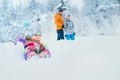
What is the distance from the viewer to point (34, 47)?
1410 millimetres

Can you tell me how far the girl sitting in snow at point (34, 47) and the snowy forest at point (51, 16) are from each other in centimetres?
6

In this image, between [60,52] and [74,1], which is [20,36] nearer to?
[60,52]

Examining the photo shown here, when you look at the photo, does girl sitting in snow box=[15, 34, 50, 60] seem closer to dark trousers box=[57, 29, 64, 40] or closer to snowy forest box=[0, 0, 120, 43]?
snowy forest box=[0, 0, 120, 43]

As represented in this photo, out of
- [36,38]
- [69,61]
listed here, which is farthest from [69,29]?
[69,61]

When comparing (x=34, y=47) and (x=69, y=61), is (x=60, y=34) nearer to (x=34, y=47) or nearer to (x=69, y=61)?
(x=34, y=47)

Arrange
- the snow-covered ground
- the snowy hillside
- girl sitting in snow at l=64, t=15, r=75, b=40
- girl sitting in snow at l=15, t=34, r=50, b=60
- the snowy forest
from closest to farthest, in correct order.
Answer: the snow-covered ground → the snowy hillside → girl sitting in snow at l=15, t=34, r=50, b=60 → the snowy forest → girl sitting in snow at l=64, t=15, r=75, b=40

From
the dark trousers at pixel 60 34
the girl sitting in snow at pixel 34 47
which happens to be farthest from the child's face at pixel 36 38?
the dark trousers at pixel 60 34

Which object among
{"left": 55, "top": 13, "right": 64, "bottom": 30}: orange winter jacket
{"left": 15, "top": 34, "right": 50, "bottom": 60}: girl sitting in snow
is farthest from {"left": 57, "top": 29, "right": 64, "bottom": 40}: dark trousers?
{"left": 15, "top": 34, "right": 50, "bottom": 60}: girl sitting in snow

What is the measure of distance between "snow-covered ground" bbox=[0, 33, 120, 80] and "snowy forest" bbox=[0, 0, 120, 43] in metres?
0.06

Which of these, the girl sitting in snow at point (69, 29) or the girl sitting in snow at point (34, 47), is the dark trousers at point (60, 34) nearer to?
the girl sitting in snow at point (69, 29)

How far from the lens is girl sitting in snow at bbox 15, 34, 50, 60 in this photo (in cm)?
138

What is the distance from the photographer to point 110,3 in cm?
163

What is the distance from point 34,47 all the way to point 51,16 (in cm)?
29

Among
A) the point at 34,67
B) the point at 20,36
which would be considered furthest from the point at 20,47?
the point at 34,67
